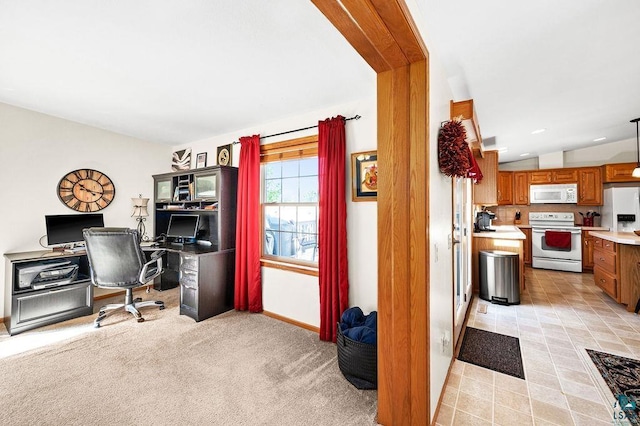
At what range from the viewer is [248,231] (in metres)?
3.29

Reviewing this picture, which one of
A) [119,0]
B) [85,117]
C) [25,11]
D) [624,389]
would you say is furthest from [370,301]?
[85,117]

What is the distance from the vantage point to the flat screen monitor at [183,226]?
154 inches

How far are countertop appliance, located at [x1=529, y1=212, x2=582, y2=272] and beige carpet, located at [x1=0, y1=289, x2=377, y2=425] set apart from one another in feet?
17.5

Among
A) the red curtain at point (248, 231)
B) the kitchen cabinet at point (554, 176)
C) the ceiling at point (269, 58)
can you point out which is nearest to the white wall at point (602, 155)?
the kitchen cabinet at point (554, 176)

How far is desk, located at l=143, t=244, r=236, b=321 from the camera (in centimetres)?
308

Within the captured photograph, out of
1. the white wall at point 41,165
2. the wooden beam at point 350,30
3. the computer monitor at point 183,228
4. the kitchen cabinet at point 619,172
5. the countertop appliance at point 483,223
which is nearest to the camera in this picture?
the wooden beam at point 350,30

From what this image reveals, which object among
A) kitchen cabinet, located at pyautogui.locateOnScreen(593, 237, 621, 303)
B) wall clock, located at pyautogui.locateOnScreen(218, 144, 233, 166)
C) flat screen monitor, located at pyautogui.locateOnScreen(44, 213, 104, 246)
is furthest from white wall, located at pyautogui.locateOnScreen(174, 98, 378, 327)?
kitchen cabinet, located at pyautogui.locateOnScreen(593, 237, 621, 303)

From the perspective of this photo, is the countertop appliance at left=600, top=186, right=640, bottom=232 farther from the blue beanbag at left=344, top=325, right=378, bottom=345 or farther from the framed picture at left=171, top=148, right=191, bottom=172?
the framed picture at left=171, top=148, right=191, bottom=172

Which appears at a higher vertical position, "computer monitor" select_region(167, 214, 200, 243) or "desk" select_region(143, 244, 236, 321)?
"computer monitor" select_region(167, 214, 200, 243)

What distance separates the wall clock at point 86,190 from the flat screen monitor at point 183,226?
944 mm

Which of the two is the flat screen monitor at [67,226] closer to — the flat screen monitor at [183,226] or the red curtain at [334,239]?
the flat screen monitor at [183,226]

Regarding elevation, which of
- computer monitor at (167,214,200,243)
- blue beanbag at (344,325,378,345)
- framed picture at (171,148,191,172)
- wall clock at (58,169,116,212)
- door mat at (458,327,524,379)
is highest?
framed picture at (171,148,191,172)

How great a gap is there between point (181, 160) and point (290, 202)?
251 centimetres

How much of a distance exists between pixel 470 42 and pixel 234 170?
9.51ft
